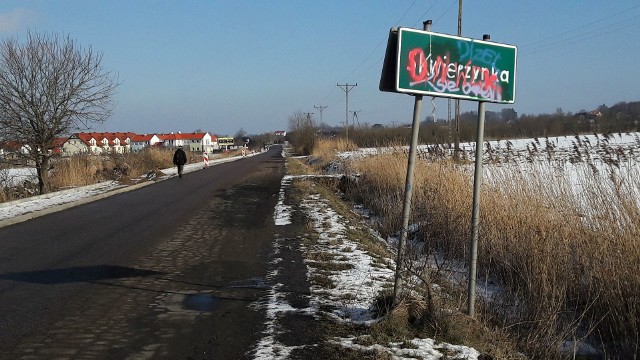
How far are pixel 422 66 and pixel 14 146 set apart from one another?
22655 mm

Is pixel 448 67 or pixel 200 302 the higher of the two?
pixel 448 67

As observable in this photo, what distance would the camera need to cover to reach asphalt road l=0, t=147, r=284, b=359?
4363 millimetres

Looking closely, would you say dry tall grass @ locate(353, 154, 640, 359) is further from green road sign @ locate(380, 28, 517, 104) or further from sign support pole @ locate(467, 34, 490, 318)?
green road sign @ locate(380, 28, 517, 104)

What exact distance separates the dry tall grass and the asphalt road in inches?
105

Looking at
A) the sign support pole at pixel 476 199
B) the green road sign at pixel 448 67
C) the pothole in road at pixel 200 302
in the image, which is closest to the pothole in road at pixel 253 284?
the pothole in road at pixel 200 302

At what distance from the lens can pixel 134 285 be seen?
20.4 ft

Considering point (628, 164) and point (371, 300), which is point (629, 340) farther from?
point (628, 164)

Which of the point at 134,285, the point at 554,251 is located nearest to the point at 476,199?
the point at 554,251

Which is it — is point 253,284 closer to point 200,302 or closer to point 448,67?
point 200,302

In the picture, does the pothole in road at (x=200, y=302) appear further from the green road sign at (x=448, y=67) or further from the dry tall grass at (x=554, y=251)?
the green road sign at (x=448, y=67)

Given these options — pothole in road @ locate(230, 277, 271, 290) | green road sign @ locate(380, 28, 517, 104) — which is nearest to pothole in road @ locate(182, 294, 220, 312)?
pothole in road @ locate(230, 277, 271, 290)

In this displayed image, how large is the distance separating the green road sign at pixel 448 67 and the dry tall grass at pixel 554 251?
224cm

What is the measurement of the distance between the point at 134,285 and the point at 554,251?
5.03 meters

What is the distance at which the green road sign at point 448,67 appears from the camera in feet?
13.2
